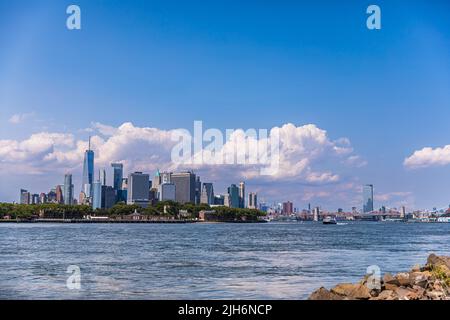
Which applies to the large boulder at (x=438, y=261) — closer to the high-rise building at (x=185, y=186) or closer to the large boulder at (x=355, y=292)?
the large boulder at (x=355, y=292)

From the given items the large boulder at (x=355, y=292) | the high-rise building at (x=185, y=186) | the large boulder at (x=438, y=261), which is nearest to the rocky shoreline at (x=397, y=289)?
the large boulder at (x=355, y=292)

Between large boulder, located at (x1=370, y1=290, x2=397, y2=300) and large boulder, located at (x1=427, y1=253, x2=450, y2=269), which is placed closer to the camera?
large boulder, located at (x1=370, y1=290, x2=397, y2=300)

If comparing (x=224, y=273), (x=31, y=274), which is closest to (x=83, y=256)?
(x=31, y=274)

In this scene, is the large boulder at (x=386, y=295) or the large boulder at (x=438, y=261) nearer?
the large boulder at (x=386, y=295)

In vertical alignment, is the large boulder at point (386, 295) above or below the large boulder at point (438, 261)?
below

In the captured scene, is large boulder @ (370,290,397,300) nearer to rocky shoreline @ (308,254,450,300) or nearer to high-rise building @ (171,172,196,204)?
rocky shoreline @ (308,254,450,300)

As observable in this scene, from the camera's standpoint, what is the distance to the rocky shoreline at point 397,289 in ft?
39.0

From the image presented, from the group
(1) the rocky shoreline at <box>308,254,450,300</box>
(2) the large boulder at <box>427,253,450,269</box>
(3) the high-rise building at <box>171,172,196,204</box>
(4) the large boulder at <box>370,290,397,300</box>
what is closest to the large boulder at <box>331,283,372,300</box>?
(1) the rocky shoreline at <box>308,254,450,300</box>

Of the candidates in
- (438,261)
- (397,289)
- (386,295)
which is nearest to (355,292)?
(386,295)

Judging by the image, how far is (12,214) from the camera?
409 feet

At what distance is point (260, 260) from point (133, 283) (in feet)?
33.8

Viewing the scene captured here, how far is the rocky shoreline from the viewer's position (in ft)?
39.0
